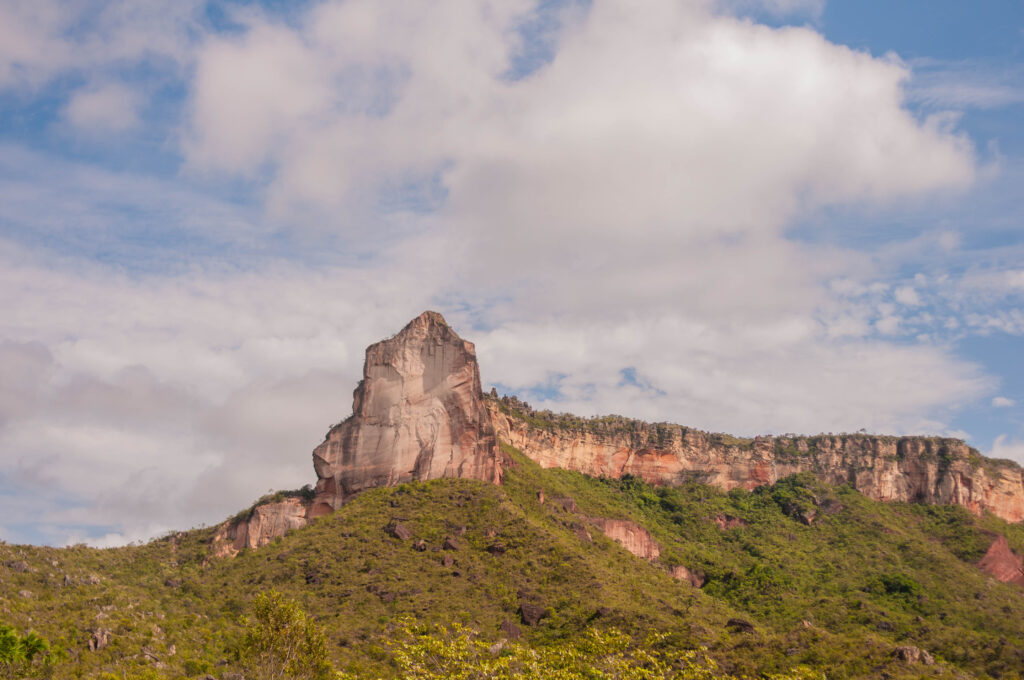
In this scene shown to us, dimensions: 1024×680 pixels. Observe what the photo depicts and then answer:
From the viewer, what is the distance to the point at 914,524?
111 metres

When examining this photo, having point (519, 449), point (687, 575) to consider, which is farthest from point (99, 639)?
point (519, 449)

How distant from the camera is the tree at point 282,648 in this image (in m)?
52.4

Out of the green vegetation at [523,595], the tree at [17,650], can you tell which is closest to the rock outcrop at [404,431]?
the green vegetation at [523,595]

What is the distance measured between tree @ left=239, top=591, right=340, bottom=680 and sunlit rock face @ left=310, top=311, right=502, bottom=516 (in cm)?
3212

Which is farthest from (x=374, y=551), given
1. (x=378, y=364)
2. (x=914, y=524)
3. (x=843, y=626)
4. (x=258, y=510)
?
(x=914, y=524)

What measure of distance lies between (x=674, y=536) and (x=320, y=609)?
166 feet

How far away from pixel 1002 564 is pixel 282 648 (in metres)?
79.6

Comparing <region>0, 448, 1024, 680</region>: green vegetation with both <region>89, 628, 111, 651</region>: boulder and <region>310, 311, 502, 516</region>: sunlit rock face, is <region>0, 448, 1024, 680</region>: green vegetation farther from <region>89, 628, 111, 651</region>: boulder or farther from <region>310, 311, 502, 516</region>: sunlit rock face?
<region>310, 311, 502, 516</region>: sunlit rock face

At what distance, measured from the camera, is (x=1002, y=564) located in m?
97.1

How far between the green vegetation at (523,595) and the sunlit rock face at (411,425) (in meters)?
2.61

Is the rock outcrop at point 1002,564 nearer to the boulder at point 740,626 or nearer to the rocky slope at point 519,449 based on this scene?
the rocky slope at point 519,449

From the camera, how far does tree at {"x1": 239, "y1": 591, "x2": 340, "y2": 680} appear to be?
5241 cm

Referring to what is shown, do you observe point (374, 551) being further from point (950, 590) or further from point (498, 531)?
point (950, 590)

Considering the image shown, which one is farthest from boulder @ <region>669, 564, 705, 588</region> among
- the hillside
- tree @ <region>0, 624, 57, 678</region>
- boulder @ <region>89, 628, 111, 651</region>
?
tree @ <region>0, 624, 57, 678</region>
